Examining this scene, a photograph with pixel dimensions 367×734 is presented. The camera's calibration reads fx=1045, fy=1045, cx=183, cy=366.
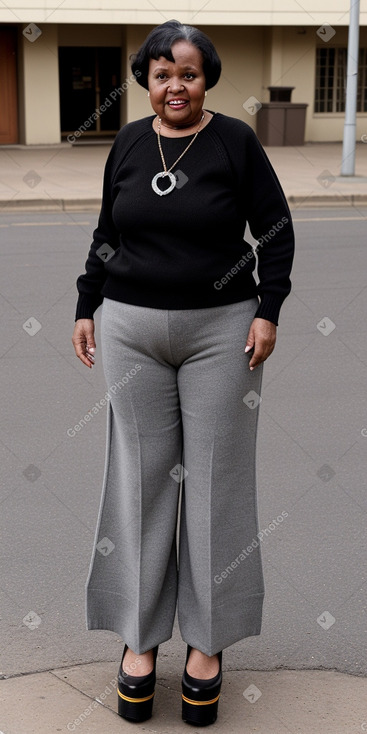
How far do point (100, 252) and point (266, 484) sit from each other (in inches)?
81.3

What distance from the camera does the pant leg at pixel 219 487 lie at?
2746mm

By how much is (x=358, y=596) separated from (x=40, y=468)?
1.80 meters

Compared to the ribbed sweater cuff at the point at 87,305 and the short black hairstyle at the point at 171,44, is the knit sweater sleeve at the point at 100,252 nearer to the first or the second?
the ribbed sweater cuff at the point at 87,305

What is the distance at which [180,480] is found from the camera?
2.89 metres

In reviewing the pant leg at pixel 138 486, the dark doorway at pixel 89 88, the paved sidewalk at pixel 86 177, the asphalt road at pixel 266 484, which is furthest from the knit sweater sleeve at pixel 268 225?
the dark doorway at pixel 89 88

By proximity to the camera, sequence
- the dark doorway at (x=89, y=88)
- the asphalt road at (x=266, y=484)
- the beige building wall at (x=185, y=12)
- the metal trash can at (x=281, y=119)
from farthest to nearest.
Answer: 1. the dark doorway at (x=89, y=88)
2. the metal trash can at (x=281, y=119)
3. the beige building wall at (x=185, y=12)
4. the asphalt road at (x=266, y=484)

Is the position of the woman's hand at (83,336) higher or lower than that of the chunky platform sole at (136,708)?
higher

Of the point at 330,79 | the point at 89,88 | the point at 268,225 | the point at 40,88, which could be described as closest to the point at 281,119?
the point at 330,79

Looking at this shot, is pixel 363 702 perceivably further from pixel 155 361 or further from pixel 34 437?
pixel 34 437

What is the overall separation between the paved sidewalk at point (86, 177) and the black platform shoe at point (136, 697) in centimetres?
1195

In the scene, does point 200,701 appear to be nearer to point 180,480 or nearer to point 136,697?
point 136,697

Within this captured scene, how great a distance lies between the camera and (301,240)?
1147cm

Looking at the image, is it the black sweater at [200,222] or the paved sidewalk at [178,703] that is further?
the paved sidewalk at [178,703]

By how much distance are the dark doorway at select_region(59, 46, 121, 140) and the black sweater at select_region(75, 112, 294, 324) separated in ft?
72.1
